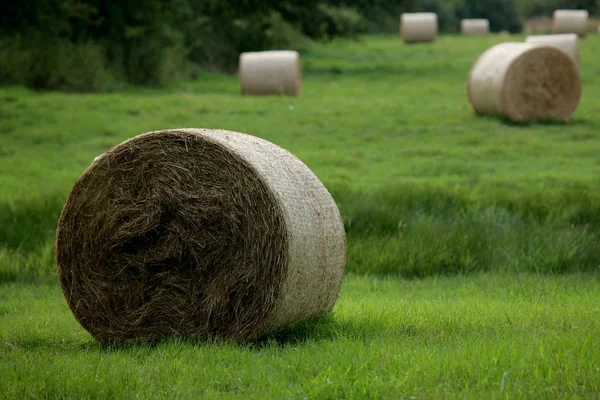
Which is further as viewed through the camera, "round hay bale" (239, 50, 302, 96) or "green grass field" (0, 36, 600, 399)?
"round hay bale" (239, 50, 302, 96)

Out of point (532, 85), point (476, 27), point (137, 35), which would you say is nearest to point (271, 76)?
point (137, 35)

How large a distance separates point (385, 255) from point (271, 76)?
13842mm

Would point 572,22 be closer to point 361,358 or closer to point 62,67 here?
point 62,67

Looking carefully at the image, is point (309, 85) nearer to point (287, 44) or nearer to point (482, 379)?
point (287, 44)

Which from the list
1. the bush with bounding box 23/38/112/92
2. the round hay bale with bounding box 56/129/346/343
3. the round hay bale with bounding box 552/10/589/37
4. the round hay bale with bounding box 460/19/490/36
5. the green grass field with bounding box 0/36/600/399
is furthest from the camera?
the round hay bale with bounding box 460/19/490/36

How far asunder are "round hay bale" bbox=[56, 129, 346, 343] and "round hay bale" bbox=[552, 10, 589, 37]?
4084cm

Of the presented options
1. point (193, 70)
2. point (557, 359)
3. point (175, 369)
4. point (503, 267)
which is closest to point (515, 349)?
point (557, 359)

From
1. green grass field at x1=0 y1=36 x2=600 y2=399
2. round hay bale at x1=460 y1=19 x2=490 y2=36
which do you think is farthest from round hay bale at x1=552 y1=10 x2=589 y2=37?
green grass field at x1=0 y1=36 x2=600 y2=399

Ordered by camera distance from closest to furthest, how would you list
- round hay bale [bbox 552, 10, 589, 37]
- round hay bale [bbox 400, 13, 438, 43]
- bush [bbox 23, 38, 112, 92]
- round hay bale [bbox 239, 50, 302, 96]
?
bush [bbox 23, 38, 112, 92]
round hay bale [bbox 239, 50, 302, 96]
round hay bale [bbox 552, 10, 589, 37]
round hay bale [bbox 400, 13, 438, 43]

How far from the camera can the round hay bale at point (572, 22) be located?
4484 cm

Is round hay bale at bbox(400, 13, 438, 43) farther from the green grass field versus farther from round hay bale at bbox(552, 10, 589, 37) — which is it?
the green grass field

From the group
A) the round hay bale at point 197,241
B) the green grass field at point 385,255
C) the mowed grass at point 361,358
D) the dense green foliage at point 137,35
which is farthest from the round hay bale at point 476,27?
the round hay bale at point 197,241

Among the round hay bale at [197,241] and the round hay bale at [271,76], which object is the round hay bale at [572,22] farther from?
the round hay bale at [197,241]

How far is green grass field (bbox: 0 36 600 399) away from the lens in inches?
198
